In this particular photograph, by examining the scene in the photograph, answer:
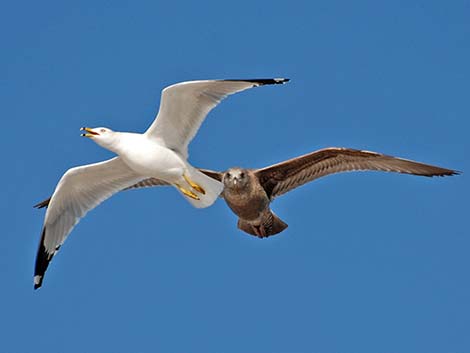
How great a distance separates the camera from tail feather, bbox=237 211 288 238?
1505 cm

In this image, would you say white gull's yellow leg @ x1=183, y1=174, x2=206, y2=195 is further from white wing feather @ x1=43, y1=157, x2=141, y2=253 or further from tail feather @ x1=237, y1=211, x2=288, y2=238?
tail feather @ x1=237, y1=211, x2=288, y2=238

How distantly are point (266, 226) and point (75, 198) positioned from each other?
10.0 feet

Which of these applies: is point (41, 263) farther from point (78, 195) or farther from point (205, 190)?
point (205, 190)

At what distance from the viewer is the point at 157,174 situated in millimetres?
12922

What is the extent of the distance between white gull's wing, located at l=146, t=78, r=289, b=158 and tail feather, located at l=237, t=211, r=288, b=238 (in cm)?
245

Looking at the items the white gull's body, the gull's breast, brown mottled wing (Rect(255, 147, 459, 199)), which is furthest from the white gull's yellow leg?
brown mottled wing (Rect(255, 147, 459, 199))

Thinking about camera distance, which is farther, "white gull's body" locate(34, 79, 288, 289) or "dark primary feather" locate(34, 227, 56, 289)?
"dark primary feather" locate(34, 227, 56, 289)

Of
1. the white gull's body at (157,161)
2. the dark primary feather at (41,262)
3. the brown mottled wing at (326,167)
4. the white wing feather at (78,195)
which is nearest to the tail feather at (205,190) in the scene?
the white gull's body at (157,161)

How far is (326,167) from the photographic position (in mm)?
15109

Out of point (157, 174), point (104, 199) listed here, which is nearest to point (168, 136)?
point (157, 174)

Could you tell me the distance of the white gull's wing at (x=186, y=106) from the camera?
12.3 metres

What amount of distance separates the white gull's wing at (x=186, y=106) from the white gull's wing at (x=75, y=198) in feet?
3.74

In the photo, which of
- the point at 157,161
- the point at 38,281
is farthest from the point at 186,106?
the point at 38,281

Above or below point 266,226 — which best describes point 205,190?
below
